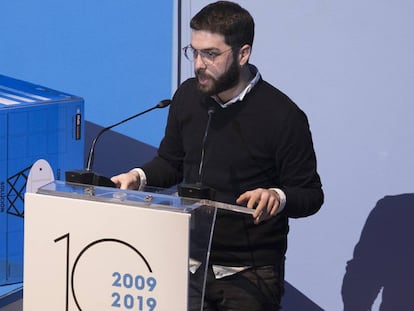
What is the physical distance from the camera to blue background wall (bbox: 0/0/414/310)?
3.21 meters

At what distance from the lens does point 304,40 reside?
3.29m

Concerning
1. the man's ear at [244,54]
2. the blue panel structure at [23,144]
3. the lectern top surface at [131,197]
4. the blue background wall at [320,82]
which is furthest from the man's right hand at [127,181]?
the blue background wall at [320,82]

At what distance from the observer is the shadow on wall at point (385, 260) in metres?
3.27

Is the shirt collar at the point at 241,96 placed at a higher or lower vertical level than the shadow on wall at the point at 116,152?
higher

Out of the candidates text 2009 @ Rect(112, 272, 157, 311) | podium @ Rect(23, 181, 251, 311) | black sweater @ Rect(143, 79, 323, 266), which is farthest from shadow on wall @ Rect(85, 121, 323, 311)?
text 2009 @ Rect(112, 272, 157, 311)

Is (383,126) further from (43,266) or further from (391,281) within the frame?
(43,266)

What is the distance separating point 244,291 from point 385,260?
0.96 meters

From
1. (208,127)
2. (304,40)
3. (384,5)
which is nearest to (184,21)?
(304,40)

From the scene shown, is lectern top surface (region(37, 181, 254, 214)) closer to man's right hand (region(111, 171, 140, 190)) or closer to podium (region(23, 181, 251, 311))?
podium (region(23, 181, 251, 311))

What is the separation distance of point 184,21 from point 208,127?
1.09 meters

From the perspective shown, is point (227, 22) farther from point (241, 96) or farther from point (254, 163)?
point (254, 163)

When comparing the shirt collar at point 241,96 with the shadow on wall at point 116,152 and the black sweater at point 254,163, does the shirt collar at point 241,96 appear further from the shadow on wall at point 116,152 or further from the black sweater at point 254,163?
the shadow on wall at point 116,152

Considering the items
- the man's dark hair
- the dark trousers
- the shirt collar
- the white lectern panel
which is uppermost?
the man's dark hair

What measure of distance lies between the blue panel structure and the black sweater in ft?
1.58
